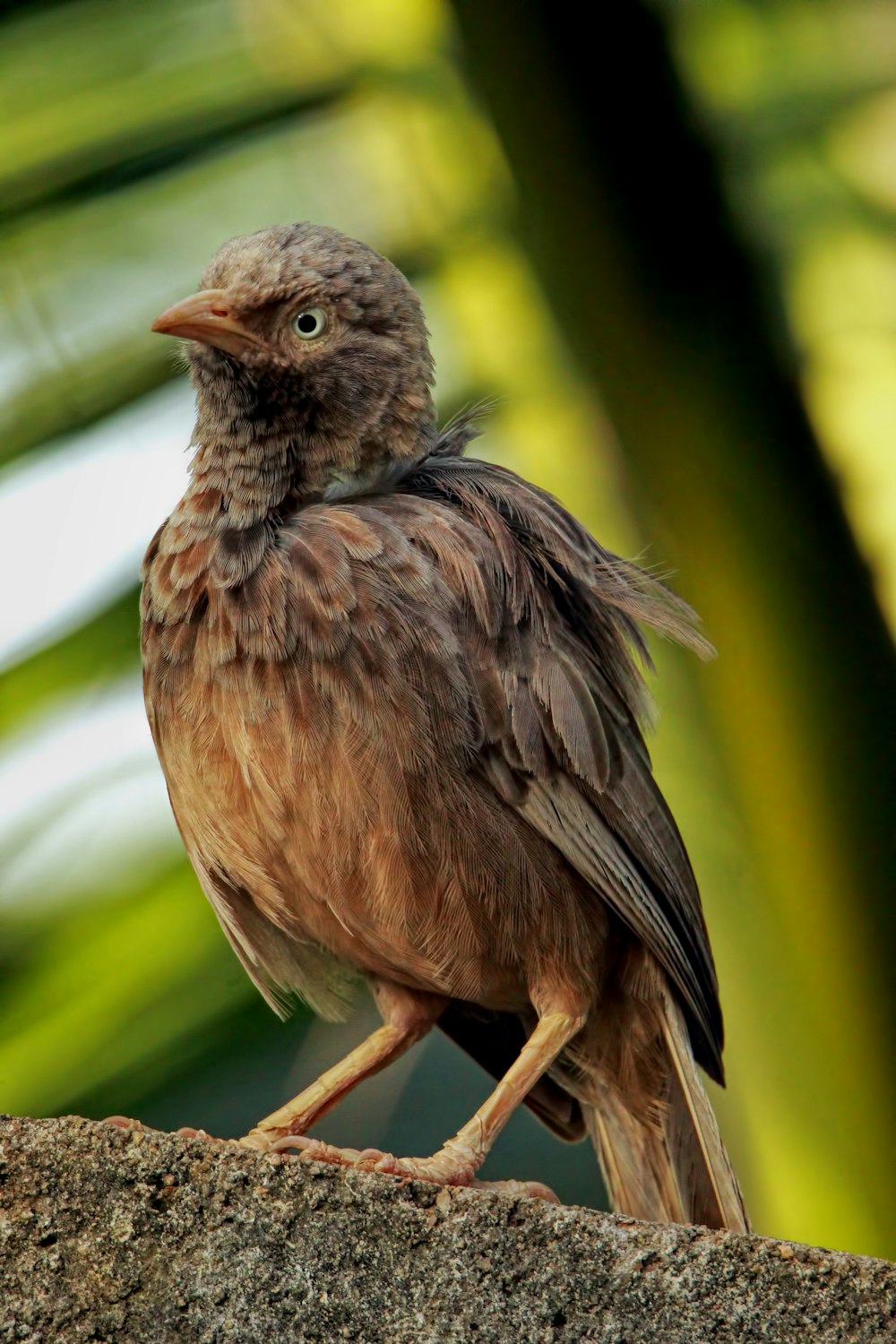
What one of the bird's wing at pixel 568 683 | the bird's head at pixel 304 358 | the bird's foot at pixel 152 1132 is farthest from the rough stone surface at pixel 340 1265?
the bird's head at pixel 304 358

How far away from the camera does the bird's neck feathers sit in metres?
2.21

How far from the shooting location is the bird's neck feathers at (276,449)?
87.1 inches

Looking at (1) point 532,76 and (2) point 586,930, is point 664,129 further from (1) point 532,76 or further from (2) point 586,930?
(2) point 586,930

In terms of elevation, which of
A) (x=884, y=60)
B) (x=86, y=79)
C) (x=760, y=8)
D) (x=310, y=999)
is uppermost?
(x=86, y=79)

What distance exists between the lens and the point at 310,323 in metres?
2.25

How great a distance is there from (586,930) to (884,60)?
83.7 inches

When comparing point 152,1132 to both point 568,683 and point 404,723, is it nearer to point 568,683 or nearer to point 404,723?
point 404,723

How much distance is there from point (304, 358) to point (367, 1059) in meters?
1.05

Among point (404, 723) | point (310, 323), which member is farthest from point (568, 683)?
point (310, 323)

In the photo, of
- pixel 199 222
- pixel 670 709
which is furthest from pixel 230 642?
pixel 199 222

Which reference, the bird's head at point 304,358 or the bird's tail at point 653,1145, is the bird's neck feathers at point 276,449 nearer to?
the bird's head at point 304,358

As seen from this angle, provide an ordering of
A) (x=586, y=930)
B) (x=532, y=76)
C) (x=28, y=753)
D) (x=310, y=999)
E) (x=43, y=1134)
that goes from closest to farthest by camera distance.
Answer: (x=43, y=1134)
(x=586, y=930)
(x=310, y=999)
(x=28, y=753)
(x=532, y=76)

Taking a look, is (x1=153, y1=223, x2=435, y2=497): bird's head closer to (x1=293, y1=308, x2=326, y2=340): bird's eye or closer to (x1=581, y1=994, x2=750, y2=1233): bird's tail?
(x1=293, y1=308, x2=326, y2=340): bird's eye

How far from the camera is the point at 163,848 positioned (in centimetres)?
300
